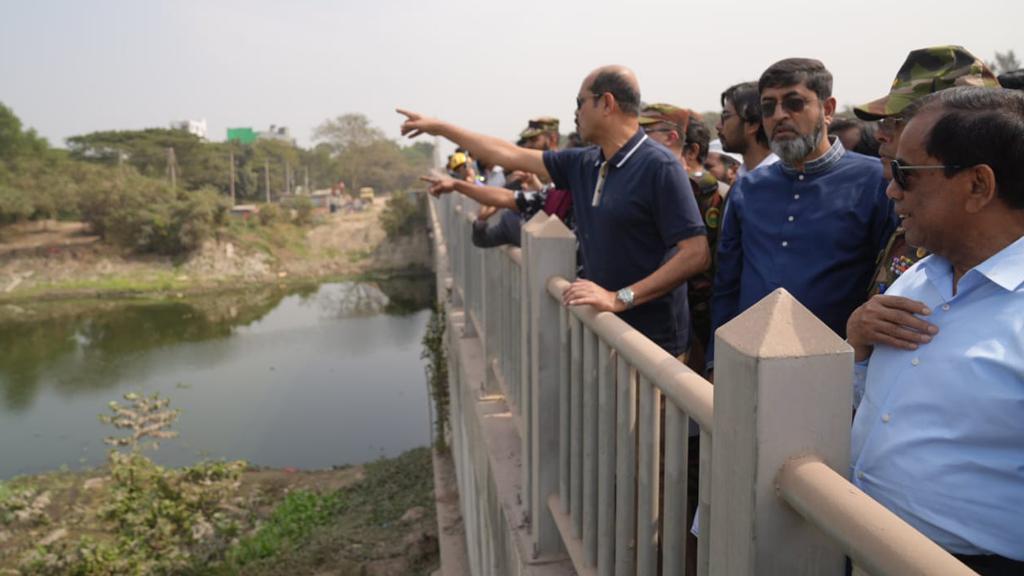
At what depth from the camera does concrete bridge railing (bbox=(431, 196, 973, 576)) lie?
96 cm

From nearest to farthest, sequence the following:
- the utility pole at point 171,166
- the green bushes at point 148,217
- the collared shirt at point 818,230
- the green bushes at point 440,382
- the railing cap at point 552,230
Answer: the collared shirt at point 818,230
the railing cap at point 552,230
the green bushes at point 440,382
the green bushes at point 148,217
the utility pole at point 171,166

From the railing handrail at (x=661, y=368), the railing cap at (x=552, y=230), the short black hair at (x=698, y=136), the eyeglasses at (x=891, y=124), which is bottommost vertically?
the railing handrail at (x=661, y=368)

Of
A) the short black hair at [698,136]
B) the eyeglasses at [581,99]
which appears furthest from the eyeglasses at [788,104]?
the short black hair at [698,136]

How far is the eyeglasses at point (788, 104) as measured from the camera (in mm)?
2430

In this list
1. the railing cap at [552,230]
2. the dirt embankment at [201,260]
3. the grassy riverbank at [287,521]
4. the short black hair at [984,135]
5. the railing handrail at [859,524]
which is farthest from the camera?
the dirt embankment at [201,260]

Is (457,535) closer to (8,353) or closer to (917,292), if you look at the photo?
(917,292)

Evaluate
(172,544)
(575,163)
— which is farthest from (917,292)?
(172,544)

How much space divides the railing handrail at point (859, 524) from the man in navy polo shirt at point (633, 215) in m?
1.27

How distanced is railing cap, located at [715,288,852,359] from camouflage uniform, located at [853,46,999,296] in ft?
3.78

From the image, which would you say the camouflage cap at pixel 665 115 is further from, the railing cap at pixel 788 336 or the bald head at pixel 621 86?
the railing cap at pixel 788 336

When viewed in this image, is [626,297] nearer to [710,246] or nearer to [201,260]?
[710,246]

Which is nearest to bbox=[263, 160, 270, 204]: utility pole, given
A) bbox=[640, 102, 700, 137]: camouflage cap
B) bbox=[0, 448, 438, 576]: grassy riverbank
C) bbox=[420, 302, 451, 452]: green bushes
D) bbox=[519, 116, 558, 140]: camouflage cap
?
bbox=[0, 448, 438, 576]: grassy riverbank

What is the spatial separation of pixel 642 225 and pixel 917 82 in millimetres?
927

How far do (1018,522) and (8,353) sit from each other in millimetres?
28121
